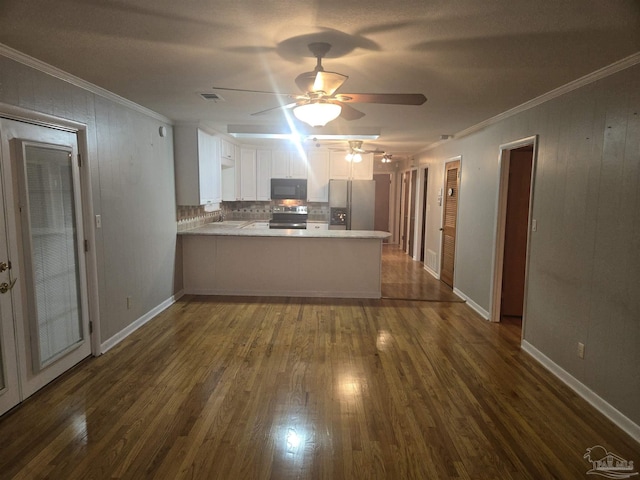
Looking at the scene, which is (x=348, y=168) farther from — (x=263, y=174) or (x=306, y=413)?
(x=306, y=413)

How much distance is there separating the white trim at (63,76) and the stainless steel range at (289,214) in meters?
3.88

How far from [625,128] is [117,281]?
169 inches

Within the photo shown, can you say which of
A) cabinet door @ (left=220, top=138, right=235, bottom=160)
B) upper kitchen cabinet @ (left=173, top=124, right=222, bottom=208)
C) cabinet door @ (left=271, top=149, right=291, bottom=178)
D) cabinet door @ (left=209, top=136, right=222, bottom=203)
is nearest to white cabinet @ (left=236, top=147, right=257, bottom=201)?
cabinet door @ (left=271, top=149, right=291, bottom=178)

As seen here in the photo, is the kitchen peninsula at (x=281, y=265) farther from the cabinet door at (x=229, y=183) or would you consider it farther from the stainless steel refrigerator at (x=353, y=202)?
the stainless steel refrigerator at (x=353, y=202)

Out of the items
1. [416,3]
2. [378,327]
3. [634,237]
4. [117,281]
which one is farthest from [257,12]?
[378,327]

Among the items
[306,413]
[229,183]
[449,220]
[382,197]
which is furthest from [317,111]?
[382,197]

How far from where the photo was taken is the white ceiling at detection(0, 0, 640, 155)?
5.91 ft

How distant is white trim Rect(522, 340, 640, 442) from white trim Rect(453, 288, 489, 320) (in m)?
0.89

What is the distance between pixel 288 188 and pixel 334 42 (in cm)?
535

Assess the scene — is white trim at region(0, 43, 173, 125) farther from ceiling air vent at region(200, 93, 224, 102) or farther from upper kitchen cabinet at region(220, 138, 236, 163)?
upper kitchen cabinet at region(220, 138, 236, 163)

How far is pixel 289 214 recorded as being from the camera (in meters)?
7.73

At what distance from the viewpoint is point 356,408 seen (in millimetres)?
2598

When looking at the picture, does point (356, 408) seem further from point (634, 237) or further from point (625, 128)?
point (625, 128)

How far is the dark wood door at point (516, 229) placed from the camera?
13.8ft
